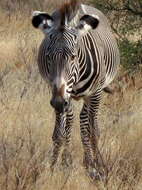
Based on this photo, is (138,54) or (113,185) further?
(138,54)

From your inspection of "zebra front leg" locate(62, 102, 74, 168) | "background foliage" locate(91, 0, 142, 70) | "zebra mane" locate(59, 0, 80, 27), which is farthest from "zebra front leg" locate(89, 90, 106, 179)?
"background foliage" locate(91, 0, 142, 70)

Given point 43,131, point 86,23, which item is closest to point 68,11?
point 86,23

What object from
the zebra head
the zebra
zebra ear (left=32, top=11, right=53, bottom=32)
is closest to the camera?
the zebra head

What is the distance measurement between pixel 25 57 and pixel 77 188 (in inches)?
221

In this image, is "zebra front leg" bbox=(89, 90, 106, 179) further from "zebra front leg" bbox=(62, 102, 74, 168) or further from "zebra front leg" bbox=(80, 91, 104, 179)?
"zebra front leg" bbox=(62, 102, 74, 168)

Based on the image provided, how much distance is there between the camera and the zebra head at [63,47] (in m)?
4.58

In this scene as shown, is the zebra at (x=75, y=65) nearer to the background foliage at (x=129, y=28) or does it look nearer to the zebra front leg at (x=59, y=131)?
the zebra front leg at (x=59, y=131)

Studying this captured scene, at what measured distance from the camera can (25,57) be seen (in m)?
10.2

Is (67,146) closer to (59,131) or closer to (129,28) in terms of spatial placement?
(59,131)

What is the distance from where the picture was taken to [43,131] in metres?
6.41

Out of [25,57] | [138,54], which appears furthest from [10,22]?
[138,54]

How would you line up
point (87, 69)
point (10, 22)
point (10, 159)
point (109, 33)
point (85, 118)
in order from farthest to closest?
point (10, 22), point (109, 33), point (85, 118), point (87, 69), point (10, 159)

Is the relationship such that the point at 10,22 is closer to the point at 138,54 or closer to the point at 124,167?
the point at 138,54

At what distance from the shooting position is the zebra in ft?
15.4
